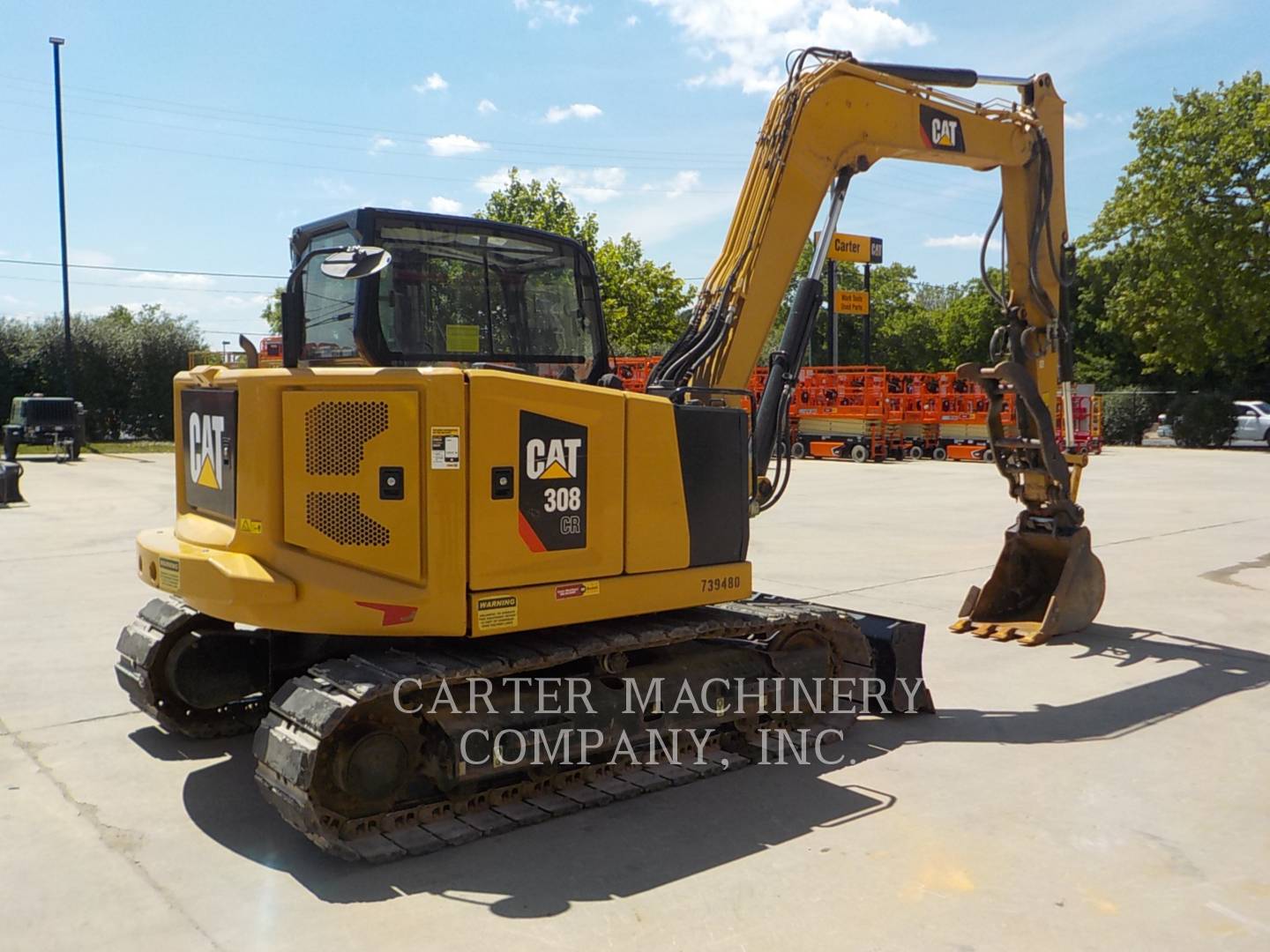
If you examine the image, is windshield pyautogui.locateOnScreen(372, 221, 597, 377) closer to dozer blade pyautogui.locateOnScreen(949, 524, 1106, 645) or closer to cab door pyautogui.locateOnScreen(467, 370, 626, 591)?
cab door pyautogui.locateOnScreen(467, 370, 626, 591)

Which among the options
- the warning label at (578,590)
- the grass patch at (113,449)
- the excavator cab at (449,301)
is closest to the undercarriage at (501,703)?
the warning label at (578,590)

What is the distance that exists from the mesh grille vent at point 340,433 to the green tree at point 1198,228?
113 feet

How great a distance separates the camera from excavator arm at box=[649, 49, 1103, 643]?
23.2 ft

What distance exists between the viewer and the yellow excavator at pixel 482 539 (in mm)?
4789

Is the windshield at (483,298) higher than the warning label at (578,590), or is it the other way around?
the windshield at (483,298)

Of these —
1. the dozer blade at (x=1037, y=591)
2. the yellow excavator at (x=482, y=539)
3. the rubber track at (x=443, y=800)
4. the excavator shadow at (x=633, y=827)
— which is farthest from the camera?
the dozer blade at (x=1037, y=591)

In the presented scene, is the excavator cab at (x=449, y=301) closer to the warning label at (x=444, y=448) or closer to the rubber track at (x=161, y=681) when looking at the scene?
the warning label at (x=444, y=448)

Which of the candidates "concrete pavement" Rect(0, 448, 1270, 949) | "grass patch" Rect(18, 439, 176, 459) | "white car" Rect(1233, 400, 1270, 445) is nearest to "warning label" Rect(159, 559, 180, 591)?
"concrete pavement" Rect(0, 448, 1270, 949)

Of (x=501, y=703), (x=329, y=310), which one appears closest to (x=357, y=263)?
(x=329, y=310)

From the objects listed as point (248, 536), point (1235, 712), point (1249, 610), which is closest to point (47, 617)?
point (248, 536)

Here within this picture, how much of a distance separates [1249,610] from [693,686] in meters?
6.60

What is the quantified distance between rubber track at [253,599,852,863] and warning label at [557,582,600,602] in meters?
0.23

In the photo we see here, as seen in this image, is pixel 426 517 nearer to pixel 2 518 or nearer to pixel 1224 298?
pixel 2 518

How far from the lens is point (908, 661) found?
6852 mm
